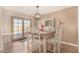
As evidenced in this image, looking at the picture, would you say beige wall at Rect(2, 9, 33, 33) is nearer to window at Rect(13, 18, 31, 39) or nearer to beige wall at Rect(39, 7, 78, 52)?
window at Rect(13, 18, 31, 39)

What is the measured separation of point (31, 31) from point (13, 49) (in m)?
0.47

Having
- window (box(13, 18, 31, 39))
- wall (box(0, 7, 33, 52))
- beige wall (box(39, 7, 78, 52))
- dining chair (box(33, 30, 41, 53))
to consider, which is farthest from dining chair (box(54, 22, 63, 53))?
wall (box(0, 7, 33, 52))

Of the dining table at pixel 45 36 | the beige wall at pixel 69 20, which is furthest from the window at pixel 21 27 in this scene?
the beige wall at pixel 69 20

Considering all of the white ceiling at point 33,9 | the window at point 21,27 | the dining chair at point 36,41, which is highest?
the white ceiling at point 33,9

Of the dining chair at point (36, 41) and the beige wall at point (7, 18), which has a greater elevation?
the beige wall at point (7, 18)

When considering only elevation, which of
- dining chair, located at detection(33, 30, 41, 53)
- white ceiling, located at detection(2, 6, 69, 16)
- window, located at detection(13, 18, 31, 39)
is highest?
white ceiling, located at detection(2, 6, 69, 16)

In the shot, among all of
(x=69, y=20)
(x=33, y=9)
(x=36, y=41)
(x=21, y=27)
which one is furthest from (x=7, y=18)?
(x=69, y=20)

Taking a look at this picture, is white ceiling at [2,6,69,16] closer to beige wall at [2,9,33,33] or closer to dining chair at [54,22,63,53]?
beige wall at [2,9,33,33]

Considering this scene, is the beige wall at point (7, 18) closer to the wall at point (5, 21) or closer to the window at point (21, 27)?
the wall at point (5, 21)

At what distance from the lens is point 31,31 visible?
1.49 metres

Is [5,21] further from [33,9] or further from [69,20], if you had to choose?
[69,20]

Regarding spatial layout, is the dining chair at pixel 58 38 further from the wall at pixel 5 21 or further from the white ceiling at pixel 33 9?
the wall at pixel 5 21

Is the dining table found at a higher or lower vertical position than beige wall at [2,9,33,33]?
lower
